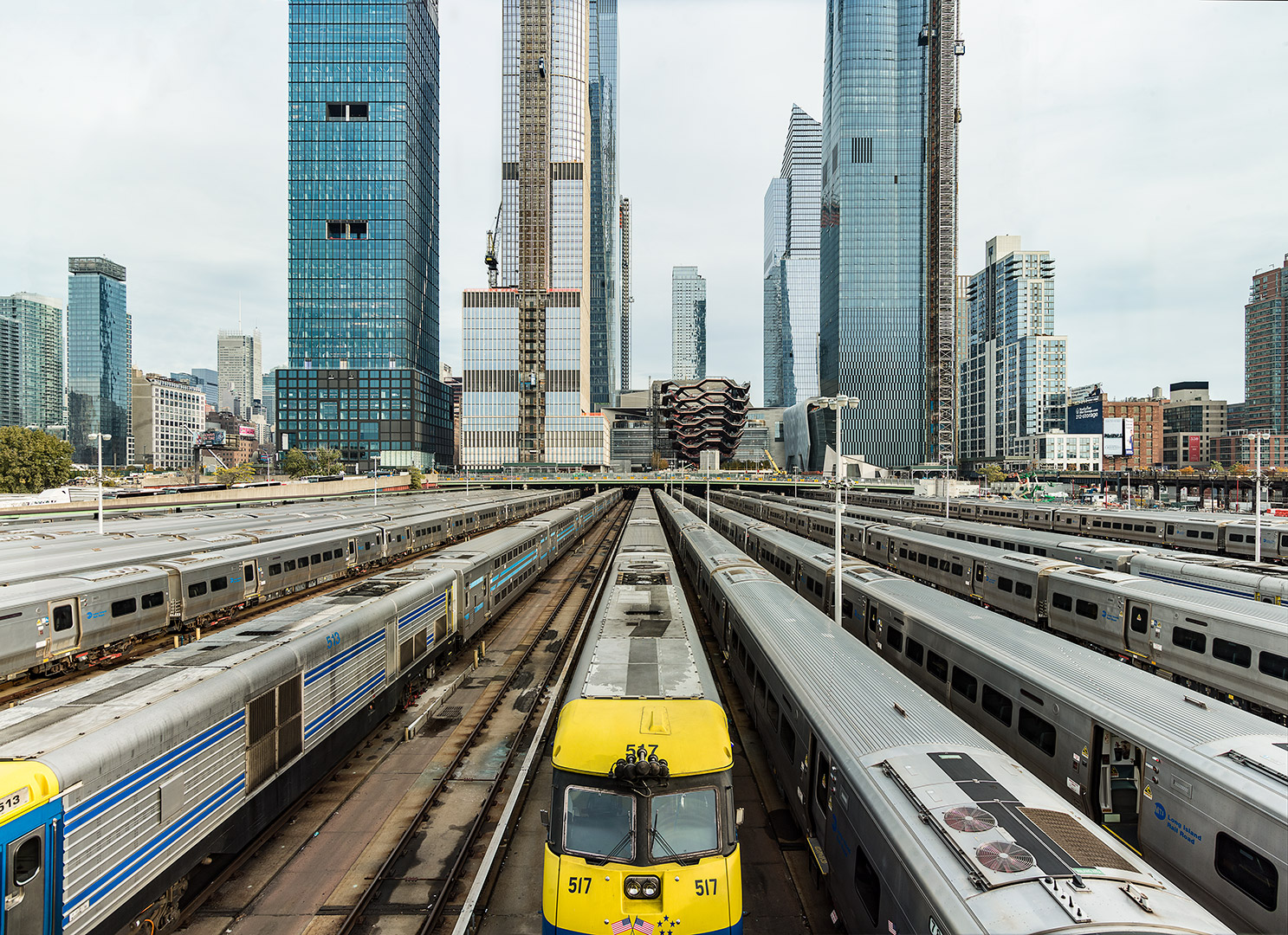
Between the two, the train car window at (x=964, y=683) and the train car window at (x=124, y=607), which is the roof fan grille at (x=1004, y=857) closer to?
the train car window at (x=964, y=683)

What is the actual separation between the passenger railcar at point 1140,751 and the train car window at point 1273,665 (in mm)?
Result: 3714

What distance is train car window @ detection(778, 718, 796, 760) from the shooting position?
32.3ft

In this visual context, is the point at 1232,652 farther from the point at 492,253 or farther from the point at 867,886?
the point at 492,253

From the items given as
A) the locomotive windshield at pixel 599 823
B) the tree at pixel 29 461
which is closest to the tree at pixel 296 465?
the tree at pixel 29 461

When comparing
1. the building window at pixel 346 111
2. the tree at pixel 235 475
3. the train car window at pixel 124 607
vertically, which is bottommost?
the train car window at pixel 124 607

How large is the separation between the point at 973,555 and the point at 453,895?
19884 millimetres

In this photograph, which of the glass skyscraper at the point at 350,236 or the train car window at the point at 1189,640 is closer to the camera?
the train car window at the point at 1189,640

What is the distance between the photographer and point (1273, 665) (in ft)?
36.4

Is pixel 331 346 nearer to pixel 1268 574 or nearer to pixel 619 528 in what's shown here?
pixel 619 528

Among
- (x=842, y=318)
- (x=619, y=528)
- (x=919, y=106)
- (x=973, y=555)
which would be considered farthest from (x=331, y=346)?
(x=919, y=106)

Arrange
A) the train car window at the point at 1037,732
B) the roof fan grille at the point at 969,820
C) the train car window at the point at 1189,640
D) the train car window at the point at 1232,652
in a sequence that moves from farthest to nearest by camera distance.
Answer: the train car window at the point at 1189,640, the train car window at the point at 1232,652, the train car window at the point at 1037,732, the roof fan grille at the point at 969,820

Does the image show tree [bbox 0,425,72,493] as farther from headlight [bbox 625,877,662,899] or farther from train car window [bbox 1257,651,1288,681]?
train car window [bbox 1257,651,1288,681]

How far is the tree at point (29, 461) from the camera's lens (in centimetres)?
5556

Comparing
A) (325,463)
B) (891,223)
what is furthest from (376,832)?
(891,223)
